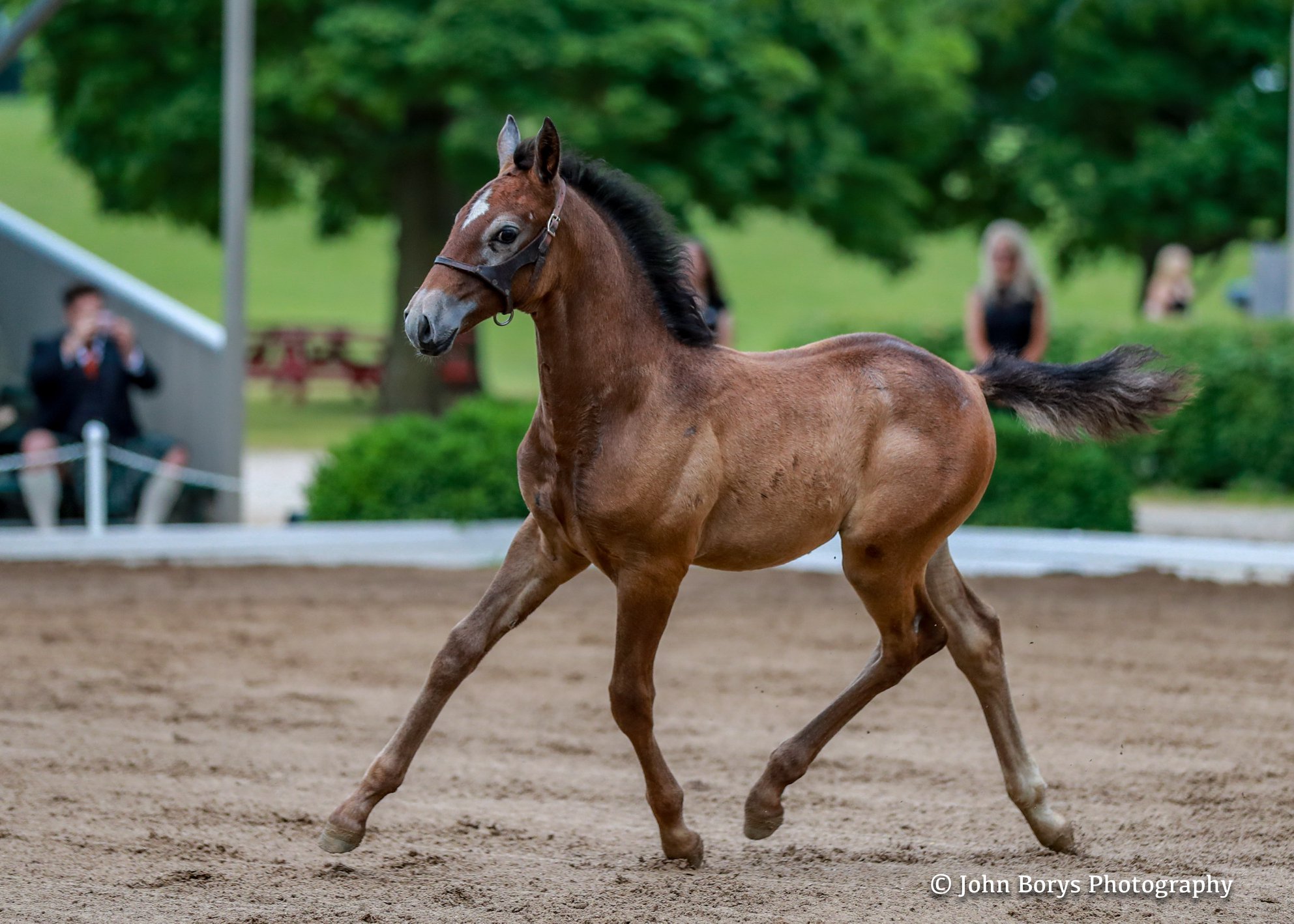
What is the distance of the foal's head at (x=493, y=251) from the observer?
400cm

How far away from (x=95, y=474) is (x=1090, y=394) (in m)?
7.46

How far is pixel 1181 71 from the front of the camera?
2361 centimetres

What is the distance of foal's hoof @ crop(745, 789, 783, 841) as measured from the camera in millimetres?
4715

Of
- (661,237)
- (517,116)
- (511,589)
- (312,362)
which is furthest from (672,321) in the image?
(312,362)

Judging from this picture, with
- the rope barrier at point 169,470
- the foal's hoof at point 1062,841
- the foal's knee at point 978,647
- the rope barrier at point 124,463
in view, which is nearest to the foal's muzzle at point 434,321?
the foal's knee at point 978,647

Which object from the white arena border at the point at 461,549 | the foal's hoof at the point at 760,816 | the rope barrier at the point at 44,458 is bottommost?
the white arena border at the point at 461,549

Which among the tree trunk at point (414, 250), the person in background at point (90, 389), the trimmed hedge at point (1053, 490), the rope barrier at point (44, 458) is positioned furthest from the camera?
the tree trunk at point (414, 250)

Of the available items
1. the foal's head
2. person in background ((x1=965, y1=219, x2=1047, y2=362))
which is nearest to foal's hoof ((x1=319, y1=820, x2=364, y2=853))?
the foal's head

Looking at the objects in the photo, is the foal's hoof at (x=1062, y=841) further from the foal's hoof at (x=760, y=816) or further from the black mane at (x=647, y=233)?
the black mane at (x=647, y=233)

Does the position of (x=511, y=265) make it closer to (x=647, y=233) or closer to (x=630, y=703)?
(x=647, y=233)

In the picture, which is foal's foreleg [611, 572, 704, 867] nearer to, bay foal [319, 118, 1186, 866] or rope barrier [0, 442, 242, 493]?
bay foal [319, 118, 1186, 866]

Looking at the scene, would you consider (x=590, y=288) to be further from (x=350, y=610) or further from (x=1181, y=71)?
(x=1181, y=71)

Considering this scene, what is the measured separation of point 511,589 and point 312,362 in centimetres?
2565

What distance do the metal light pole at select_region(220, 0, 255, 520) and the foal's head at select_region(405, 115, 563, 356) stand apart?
7.90 metres
